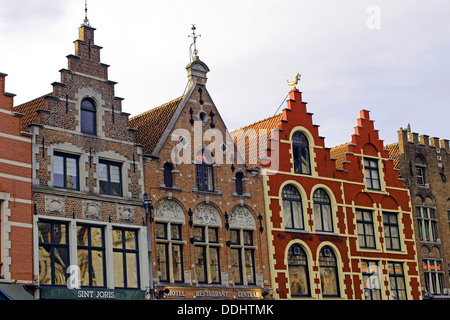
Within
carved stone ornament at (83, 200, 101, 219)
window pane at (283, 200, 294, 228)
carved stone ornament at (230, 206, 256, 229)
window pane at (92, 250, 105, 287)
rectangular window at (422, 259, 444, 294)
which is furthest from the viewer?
rectangular window at (422, 259, 444, 294)

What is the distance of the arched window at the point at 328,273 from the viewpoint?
102 feet

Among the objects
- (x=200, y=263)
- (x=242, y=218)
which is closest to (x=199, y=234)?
(x=200, y=263)

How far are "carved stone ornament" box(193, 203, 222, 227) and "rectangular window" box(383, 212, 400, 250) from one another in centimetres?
929

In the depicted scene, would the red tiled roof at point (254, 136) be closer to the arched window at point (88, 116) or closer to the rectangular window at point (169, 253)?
the rectangular window at point (169, 253)

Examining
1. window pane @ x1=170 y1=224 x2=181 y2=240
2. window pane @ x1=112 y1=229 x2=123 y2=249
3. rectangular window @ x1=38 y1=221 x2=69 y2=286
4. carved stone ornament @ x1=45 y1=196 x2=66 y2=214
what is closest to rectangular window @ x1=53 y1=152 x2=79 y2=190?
carved stone ornament @ x1=45 y1=196 x2=66 y2=214

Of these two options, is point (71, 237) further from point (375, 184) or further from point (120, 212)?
point (375, 184)

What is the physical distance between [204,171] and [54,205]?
6.72m

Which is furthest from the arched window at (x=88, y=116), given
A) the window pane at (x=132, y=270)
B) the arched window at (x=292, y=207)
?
the arched window at (x=292, y=207)

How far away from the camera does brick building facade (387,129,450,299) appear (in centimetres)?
3506

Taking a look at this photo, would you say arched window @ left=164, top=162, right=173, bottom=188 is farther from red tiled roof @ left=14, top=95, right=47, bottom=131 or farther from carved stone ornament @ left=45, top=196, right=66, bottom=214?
red tiled roof @ left=14, top=95, right=47, bottom=131

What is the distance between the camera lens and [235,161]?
2955cm
